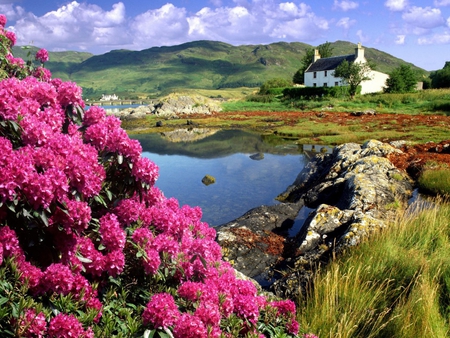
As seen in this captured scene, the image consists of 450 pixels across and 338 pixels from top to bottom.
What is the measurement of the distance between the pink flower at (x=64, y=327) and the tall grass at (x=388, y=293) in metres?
2.94

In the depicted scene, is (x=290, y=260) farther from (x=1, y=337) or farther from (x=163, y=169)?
(x=163, y=169)

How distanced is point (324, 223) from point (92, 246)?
767 cm

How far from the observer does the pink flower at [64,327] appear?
303cm

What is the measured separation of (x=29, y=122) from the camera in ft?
11.9

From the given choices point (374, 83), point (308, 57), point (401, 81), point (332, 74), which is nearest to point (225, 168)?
point (401, 81)

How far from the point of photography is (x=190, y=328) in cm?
323

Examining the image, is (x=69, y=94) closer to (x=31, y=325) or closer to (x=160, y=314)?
(x=31, y=325)

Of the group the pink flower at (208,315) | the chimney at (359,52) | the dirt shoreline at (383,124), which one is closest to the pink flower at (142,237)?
the pink flower at (208,315)

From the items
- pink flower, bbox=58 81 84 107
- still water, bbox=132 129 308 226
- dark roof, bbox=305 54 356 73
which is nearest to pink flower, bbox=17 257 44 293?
pink flower, bbox=58 81 84 107

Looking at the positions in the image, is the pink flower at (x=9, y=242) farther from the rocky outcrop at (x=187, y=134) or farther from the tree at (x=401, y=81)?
the tree at (x=401, y=81)

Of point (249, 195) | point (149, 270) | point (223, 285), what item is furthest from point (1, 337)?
point (249, 195)

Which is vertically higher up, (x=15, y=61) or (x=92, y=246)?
(x=15, y=61)

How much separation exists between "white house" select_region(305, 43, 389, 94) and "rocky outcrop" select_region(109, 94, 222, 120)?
30688 millimetres

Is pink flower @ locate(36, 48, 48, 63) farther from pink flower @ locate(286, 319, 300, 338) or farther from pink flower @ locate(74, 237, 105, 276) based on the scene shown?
pink flower @ locate(286, 319, 300, 338)
